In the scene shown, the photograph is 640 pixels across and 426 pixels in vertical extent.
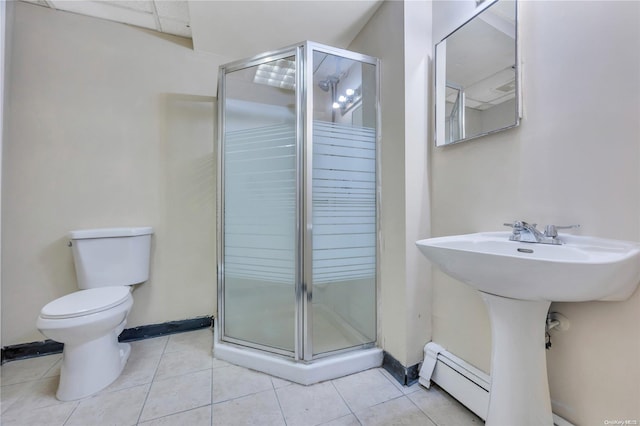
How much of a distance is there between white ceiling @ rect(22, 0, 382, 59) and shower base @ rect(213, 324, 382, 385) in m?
2.12

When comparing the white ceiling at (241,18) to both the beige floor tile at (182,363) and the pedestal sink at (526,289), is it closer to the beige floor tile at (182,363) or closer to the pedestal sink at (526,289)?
the pedestal sink at (526,289)

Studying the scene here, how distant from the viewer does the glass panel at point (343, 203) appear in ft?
5.00

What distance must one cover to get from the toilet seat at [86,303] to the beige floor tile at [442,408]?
168 centimetres

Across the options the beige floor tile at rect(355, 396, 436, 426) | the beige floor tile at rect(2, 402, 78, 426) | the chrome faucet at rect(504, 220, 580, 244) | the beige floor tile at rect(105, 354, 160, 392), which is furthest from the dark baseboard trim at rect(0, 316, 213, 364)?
the chrome faucet at rect(504, 220, 580, 244)

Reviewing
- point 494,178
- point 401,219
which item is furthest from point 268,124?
point 494,178

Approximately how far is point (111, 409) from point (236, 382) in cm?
57

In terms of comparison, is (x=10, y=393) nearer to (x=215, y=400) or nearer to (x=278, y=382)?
(x=215, y=400)

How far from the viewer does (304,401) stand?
127 cm

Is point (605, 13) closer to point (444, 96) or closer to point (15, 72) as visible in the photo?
point (444, 96)

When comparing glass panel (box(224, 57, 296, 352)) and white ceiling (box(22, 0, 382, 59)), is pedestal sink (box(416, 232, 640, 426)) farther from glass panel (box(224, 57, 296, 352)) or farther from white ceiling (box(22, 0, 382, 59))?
white ceiling (box(22, 0, 382, 59))

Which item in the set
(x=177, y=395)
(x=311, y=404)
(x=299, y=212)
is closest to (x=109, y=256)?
(x=177, y=395)

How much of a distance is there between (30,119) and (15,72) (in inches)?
11.8

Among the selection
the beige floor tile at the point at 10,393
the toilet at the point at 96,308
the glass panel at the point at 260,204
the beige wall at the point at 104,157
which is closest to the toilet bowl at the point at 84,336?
the toilet at the point at 96,308

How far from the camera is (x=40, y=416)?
1.16 m
